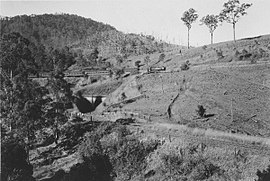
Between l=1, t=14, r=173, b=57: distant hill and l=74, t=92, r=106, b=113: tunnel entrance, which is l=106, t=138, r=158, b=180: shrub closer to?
l=74, t=92, r=106, b=113: tunnel entrance

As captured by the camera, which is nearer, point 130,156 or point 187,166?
point 187,166

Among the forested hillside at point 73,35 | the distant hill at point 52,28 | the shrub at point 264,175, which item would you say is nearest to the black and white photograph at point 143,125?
the shrub at point 264,175

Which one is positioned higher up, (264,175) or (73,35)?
(73,35)

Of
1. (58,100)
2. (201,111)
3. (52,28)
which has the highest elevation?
(52,28)

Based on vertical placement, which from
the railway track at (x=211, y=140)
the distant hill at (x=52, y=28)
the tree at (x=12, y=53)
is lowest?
the railway track at (x=211, y=140)

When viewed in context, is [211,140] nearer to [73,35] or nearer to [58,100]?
[58,100]

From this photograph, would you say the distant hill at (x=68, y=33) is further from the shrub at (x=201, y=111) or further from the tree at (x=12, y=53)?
the shrub at (x=201, y=111)

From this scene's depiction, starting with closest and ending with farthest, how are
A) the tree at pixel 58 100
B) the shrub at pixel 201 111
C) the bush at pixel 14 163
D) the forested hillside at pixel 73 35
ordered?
the bush at pixel 14 163
the shrub at pixel 201 111
the tree at pixel 58 100
the forested hillside at pixel 73 35

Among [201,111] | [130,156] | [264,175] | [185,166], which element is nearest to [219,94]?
[201,111]

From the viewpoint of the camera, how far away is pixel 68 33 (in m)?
153

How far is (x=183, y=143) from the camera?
24.6 meters

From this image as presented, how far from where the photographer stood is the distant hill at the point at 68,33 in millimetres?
125037

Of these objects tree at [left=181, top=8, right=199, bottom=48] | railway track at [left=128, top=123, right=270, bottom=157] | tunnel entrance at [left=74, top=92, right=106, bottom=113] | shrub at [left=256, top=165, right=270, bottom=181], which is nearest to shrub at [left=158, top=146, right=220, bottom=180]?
railway track at [left=128, top=123, right=270, bottom=157]

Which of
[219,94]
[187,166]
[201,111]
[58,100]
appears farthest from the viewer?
[219,94]
